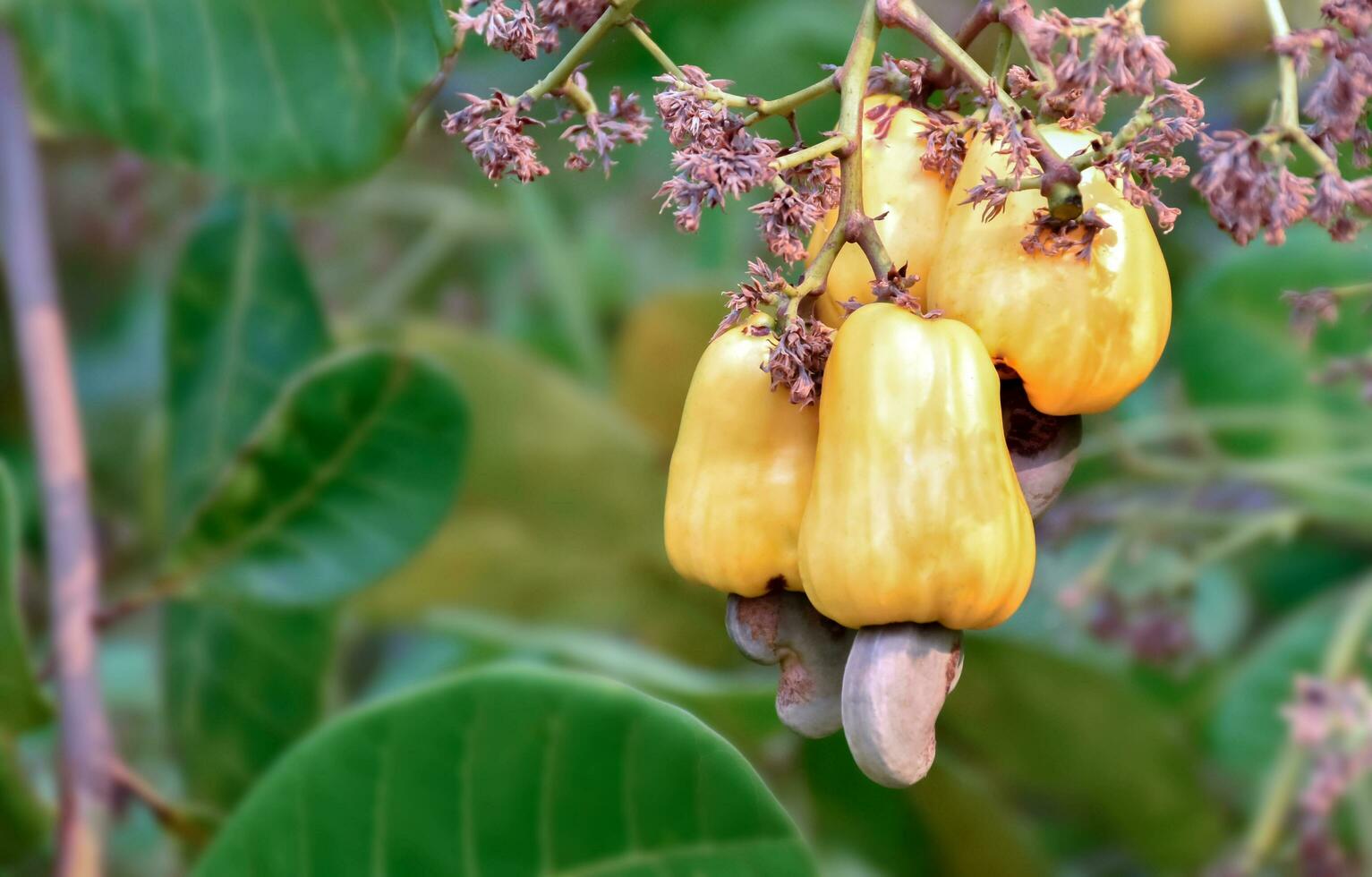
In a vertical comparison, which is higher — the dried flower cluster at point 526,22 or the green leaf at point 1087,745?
the dried flower cluster at point 526,22

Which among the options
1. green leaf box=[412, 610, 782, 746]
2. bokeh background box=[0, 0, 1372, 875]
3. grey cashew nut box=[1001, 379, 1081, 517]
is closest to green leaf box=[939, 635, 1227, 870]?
bokeh background box=[0, 0, 1372, 875]

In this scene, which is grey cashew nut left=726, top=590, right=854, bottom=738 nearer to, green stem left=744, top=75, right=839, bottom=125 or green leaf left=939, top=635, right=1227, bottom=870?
green stem left=744, top=75, right=839, bottom=125

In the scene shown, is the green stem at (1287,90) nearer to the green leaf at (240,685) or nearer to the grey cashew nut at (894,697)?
the grey cashew nut at (894,697)

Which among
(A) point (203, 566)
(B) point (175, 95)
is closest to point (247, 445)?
(A) point (203, 566)

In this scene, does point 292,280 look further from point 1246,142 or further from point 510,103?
point 1246,142

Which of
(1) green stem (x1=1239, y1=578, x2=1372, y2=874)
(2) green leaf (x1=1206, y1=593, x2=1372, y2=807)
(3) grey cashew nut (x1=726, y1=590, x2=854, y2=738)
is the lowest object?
(2) green leaf (x1=1206, y1=593, x2=1372, y2=807)

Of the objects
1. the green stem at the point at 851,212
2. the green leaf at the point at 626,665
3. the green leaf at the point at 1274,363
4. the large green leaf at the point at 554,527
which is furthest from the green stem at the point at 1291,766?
the green stem at the point at 851,212

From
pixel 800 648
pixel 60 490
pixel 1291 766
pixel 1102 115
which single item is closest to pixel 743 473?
pixel 800 648
